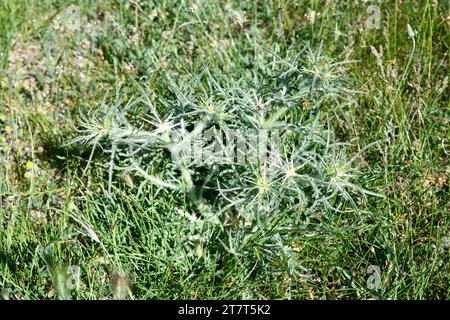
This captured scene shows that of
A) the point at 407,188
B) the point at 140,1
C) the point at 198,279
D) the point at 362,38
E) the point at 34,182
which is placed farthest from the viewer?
the point at 140,1

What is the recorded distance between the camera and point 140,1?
307cm

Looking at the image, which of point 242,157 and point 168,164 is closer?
point 242,157

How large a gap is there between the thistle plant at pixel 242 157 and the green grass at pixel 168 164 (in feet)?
0.11

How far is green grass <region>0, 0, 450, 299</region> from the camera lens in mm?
2039

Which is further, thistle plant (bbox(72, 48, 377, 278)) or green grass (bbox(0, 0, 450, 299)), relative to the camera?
green grass (bbox(0, 0, 450, 299))

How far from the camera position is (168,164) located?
2195 mm

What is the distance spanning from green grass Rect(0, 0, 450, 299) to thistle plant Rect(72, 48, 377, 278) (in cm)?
3

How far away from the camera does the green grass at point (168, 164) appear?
6.69 ft

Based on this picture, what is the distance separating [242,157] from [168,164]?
31cm

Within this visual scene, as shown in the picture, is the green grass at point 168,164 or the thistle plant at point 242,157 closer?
the thistle plant at point 242,157

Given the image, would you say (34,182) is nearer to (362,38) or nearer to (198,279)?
(198,279)

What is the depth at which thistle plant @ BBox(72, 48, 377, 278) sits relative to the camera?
1.92m

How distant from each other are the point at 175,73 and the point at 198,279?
1.08m
